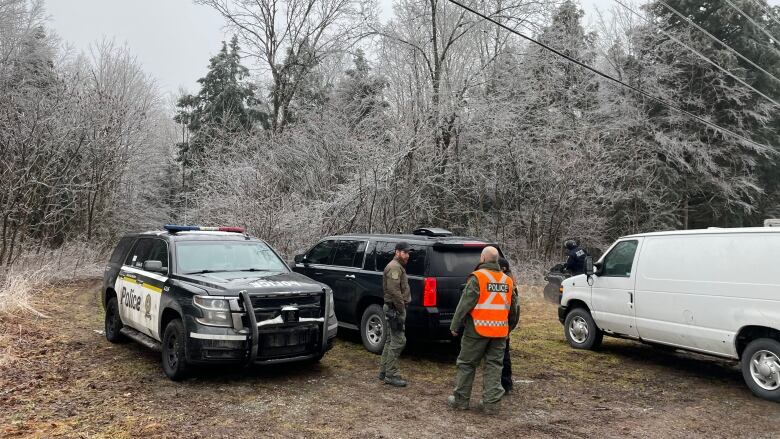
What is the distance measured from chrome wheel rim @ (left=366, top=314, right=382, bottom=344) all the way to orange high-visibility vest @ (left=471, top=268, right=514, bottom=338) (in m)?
2.80

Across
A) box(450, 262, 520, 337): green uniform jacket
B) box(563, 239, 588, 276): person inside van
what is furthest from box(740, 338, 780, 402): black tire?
box(563, 239, 588, 276): person inside van

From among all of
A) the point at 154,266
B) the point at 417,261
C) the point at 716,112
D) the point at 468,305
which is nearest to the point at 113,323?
the point at 154,266

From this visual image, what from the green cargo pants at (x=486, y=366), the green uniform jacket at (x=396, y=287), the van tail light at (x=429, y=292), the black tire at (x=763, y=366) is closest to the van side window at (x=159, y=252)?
the green uniform jacket at (x=396, y=287)

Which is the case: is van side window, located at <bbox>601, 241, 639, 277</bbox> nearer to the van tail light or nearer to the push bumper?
the van tail light

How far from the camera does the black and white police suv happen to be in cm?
618

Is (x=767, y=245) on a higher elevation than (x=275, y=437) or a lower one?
higher

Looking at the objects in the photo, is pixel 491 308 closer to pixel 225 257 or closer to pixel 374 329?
pixel 374 329

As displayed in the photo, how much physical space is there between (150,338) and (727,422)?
6.89m

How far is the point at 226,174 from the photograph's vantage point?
63.1 feet

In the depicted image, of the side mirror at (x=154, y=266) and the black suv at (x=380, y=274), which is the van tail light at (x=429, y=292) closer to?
the black suv at (x=380, y=274)

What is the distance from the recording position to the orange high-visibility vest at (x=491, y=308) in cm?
562

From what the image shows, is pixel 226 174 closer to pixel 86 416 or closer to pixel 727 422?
→ pixel 86 416

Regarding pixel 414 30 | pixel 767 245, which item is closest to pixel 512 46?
pixel 414 30

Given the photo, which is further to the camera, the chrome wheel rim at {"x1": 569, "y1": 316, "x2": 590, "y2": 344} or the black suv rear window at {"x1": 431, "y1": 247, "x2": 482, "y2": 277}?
the chrome wheel rim at {"x1": 569, "y1": 316, "x2": 590, "y2": 344}
